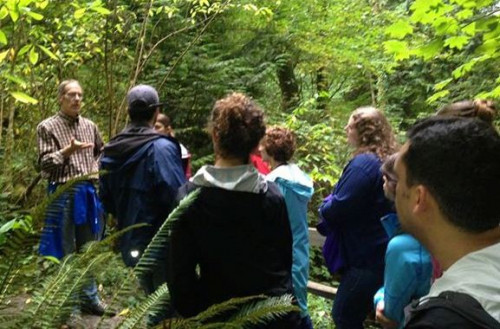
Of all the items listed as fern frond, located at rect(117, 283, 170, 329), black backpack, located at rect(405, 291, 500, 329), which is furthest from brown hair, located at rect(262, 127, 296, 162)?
black backpack, located at rect(405, 291, 500, 329)

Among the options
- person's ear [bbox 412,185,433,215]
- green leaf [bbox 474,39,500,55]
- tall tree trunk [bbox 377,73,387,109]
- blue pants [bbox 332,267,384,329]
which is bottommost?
tall tree trunk [bbox 377,73,387,109]

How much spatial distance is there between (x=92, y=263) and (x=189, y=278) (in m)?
0.78

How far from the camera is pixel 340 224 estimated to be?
3.61 meters

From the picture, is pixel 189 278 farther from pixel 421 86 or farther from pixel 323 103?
pixel 421 86

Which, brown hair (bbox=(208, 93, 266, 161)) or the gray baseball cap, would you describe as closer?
brown hair (bbox=(208, 93, 266, 161))

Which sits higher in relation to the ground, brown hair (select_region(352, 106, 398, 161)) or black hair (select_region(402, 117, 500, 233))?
black hair (select_region(402, 117, 500, 233))

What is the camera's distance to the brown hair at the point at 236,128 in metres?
2.65

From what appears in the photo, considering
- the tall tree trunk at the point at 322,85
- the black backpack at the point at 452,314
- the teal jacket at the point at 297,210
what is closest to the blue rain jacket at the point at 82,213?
the teal jacket at the point at 297,210

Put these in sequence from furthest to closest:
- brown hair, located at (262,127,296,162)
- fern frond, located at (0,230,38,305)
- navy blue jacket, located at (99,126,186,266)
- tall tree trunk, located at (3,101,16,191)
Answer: tall tree trunk, located at (3,101,16,191) → brown hair, located at (262,127,296,162) → navy blue jacket, located at (99,126,186,266) → fern frond, located at (0,230,38,305)

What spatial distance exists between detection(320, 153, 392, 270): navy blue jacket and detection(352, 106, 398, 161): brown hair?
3.0 inches

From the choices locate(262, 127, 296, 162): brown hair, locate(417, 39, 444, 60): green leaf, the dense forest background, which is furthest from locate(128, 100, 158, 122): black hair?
locate(417, 39, 444, 60): green leaf

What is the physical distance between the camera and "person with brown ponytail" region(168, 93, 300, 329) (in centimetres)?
259

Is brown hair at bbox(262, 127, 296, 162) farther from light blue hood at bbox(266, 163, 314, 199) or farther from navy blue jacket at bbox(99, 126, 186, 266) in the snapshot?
navy blue jacket at bbox(99, 126, 186, 266)

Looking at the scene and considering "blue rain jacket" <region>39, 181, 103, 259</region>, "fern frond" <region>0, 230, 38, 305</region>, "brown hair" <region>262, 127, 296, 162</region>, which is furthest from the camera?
"blue rain jacket" <region>39, 181, 103, 259</region>
